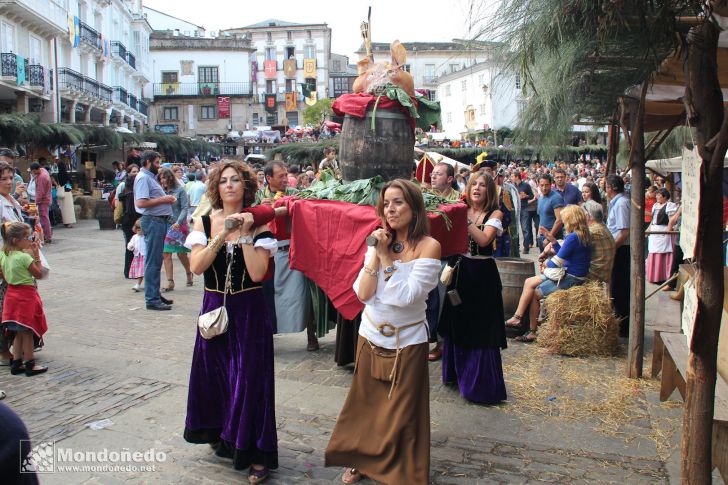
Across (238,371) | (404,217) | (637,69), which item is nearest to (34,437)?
(238,371)

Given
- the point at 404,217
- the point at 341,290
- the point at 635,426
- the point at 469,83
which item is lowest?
the point at 635,426

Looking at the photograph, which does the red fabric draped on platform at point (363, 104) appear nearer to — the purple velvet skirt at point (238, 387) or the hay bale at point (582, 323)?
the purple velvet skirt at point (238, 387)

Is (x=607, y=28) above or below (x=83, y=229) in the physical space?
above

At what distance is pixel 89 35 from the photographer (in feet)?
125

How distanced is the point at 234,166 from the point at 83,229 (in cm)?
1701

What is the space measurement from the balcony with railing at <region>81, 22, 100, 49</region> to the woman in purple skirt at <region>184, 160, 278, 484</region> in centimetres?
3743

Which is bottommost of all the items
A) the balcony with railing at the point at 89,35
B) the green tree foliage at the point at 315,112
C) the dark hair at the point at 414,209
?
the dark hair at the point at 414,209

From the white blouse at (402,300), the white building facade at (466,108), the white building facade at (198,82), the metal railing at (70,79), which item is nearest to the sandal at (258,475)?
the white blouse at (402,300)

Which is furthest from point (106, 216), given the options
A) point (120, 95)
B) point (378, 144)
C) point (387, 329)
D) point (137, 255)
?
point (120, 95)

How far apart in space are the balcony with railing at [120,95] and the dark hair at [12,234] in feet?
138

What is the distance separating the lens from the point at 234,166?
4141 millimetres

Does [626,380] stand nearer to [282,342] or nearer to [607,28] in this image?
[282,342]

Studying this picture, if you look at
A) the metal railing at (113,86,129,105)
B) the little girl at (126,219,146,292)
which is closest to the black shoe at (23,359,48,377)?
the little girl at (126,219,146,292)

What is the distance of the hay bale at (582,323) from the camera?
6785 mm
